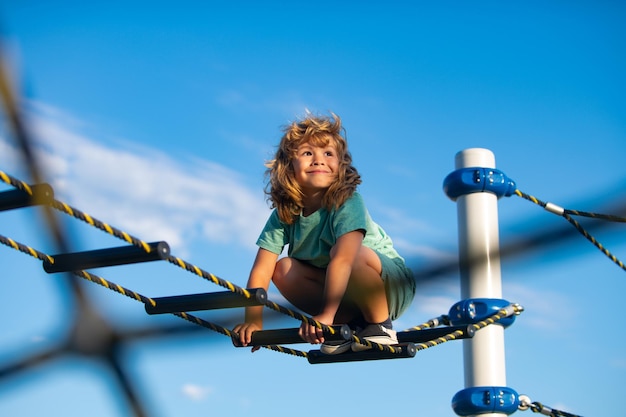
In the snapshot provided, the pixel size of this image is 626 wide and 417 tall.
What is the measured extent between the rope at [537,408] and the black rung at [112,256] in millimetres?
2212

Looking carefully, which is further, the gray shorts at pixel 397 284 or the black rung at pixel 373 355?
the gray shorts at pixel 397 284

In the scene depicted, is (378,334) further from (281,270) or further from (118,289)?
(118,289)

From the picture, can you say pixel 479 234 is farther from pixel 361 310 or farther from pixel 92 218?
pixel 92 218

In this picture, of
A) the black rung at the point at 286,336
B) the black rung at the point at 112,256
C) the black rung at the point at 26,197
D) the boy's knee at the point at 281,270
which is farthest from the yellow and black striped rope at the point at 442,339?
the black rung at the point at 26,197

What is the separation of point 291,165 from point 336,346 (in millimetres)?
617

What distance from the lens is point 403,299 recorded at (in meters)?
2.98

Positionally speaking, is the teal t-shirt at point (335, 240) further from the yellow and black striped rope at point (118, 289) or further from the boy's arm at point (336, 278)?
the yellow and black striped rope at point (118, 289)

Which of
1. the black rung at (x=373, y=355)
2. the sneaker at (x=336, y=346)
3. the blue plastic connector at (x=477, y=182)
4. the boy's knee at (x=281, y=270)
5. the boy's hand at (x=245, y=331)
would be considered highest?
the blue plastic connector at (x=477, y=182)

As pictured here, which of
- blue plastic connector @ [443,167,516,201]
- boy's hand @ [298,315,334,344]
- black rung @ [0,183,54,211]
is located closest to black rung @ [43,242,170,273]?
black rung @ [0,183,54,211]

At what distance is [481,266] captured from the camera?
12.6 ft

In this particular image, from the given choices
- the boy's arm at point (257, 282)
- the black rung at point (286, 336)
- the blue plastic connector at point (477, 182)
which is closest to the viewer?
the black rung at point (286, 336)

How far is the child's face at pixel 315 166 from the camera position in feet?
9.77

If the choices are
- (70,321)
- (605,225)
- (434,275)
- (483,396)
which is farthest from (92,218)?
(605,225)

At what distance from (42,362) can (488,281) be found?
6.14 feet
